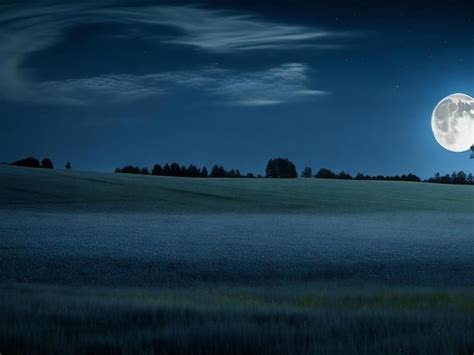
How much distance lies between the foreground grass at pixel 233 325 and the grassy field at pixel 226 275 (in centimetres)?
2

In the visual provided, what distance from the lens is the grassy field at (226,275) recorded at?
222 inches

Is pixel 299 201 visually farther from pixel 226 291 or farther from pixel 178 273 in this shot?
pixel 226 291

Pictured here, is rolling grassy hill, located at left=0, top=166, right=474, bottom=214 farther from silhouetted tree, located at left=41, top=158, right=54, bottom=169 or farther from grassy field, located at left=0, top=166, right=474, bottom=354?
silhouetted tree, located at left=41, top=158, right=54, bottom=169

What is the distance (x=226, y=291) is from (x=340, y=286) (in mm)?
2312

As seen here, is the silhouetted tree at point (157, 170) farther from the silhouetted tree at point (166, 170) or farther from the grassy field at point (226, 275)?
the grassy field at point (226, 275)

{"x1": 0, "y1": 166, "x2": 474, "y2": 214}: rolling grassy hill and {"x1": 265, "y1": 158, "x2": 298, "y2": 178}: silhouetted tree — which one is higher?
{"x1": 265, "y1": 158, "x2": 298, "y2": 178}: silhouetted tree

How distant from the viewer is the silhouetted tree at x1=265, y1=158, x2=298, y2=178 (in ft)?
201

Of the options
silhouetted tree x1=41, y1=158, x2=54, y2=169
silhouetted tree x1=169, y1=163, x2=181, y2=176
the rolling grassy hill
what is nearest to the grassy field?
the rolling grassy hill

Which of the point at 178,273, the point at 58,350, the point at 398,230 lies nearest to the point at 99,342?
the point at 58,350

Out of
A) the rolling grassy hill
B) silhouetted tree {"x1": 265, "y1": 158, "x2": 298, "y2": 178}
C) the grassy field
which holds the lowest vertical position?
the grassy field

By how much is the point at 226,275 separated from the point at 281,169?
49.0m

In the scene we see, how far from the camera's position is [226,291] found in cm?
976

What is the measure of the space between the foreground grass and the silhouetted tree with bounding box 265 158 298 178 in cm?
5247

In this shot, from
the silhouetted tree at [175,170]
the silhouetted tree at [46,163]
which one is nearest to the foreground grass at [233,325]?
the silhouetted tree at [46,163]
